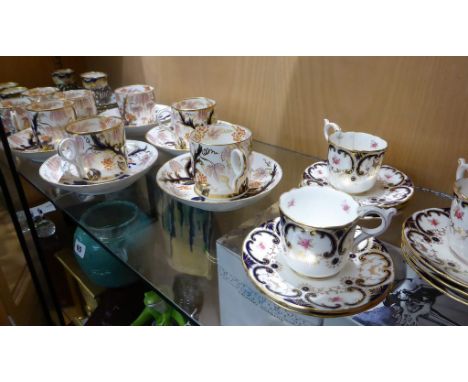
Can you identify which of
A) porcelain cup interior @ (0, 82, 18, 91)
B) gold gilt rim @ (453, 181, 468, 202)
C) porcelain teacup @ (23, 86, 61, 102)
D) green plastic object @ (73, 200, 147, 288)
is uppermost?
porcelain cup interior @ (0, 82, 18, 91)

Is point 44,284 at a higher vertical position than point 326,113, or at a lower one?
lower

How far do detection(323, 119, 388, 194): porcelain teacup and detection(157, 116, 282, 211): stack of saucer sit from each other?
3.5 inches

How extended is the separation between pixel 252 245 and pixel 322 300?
0.10 m

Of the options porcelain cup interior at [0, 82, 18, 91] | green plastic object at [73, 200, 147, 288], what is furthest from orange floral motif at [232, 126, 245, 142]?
porcelain cup interior at [0, 82, 18, 91]

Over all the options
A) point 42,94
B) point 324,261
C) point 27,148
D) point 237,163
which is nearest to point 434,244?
point 324,261

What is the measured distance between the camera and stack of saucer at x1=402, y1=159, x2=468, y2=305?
35 centimetres

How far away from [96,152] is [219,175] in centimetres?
20

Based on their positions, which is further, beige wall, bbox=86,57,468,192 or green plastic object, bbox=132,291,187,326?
green plastic object, bbox=132,291,187,326

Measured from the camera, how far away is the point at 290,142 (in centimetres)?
70

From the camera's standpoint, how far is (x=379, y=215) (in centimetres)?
37

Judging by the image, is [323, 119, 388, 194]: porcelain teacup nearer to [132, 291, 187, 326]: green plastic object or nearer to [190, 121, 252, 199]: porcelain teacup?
[190, 121, 252, 199]: porcelain teacup

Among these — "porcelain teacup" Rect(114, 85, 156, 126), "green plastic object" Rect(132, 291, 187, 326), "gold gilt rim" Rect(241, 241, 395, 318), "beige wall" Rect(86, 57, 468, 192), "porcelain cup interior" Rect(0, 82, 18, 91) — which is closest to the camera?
"gold gilt rim" Rect(241, 241, 395, 318)

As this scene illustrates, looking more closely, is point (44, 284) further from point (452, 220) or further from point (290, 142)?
point (452, 220)

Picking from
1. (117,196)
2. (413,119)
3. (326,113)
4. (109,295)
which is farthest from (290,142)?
(109,295)
